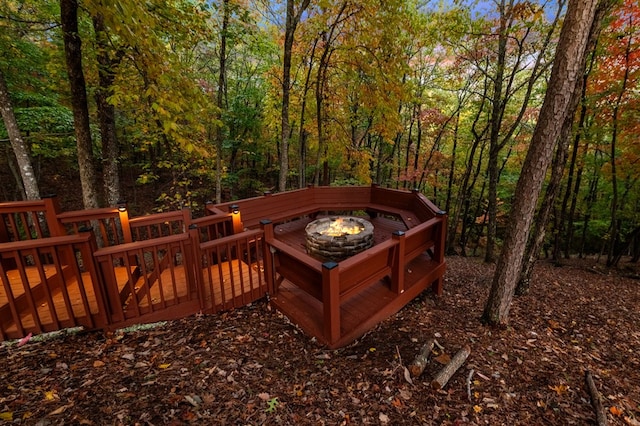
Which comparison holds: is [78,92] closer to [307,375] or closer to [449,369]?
[307,375]

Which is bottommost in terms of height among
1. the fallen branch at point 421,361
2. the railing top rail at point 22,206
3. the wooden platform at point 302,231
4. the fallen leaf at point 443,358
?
the fallen leaf at point 443,358

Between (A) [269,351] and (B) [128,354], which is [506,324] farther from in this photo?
(B) [128,354]

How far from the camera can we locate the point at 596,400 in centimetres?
246

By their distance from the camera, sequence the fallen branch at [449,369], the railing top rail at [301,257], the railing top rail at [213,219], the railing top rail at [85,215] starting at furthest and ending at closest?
1. the railing top rail at [213,219]
2. the railing top rail at [85,215]
3. the railing top rail at [301,257]
4. the fallen branch at [449,369]

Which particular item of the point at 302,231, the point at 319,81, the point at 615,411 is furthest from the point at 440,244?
the point at 319,81

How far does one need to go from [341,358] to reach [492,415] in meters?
1.46

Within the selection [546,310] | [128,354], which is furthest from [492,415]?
[128,354]

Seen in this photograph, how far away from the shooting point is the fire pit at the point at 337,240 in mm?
4543

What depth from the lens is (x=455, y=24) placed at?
6.73 meters

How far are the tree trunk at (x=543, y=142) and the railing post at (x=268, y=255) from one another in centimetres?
312

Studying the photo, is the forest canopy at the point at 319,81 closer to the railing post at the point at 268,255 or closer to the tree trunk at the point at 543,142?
the railing post at the point at 268,255

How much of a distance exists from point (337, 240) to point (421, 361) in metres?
2.20

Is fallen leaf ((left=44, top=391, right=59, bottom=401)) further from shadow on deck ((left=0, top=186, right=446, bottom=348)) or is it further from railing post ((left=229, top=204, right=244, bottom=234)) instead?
railing post ((left=229, top=204, right=244, bottom=234))

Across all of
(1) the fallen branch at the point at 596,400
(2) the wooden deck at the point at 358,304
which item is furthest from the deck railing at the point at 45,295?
(1) the fallen branch at the point at 596,400
